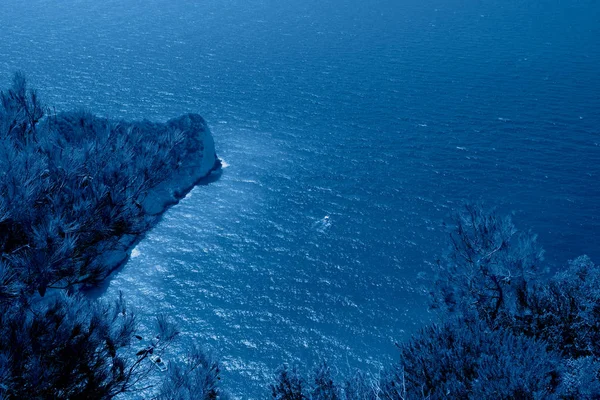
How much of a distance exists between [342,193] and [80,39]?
2068 inches

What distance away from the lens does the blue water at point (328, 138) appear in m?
34.0

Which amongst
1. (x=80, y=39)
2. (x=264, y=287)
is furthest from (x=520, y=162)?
(x=80, y=39)

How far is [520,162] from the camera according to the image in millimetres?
48188

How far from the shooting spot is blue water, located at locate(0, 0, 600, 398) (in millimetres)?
34000

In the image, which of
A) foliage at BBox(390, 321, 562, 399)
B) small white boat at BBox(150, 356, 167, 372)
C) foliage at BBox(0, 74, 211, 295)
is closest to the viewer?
foliage at BBox(0, 74, 211, 295)

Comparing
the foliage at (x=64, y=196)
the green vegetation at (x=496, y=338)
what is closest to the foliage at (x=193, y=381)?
the foliage at (x=64, y=196)

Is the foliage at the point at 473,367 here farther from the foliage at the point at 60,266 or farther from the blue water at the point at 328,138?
the blue water at the point at 328,138

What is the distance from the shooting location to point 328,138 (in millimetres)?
52656

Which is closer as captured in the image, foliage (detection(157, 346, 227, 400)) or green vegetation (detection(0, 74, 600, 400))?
green vegetation (detection(0, 74, 600, 400))

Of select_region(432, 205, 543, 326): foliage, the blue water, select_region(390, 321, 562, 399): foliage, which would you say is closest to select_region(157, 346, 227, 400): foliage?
select_region(390, 321, 562, 399): foliage

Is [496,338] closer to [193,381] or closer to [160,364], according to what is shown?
[193,381]

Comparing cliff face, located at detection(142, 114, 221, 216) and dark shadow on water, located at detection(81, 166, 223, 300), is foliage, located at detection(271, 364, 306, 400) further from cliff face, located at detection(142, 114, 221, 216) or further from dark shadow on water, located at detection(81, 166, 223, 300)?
cliff face, located at detection(142, 114, 221, 216)

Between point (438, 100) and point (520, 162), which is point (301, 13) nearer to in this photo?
point (438, 100)

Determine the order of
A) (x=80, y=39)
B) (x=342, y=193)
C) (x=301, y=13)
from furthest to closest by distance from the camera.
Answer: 1. (x=301, y=13)
2. (x=80, y=39)
3. (x=342, y=193)
